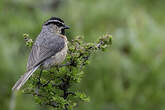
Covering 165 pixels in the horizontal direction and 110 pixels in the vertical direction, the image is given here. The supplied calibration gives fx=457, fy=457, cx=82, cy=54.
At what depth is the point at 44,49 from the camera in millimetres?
4863

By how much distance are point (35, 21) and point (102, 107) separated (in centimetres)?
211

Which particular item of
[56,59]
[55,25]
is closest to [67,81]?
[56,59]

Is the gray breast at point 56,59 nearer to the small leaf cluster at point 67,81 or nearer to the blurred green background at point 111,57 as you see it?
the small leaf cluster at point 67,81

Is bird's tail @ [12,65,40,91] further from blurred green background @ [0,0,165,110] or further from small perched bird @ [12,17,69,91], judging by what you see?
blurred green background @ [0,0,165,110]

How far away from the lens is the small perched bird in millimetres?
4548

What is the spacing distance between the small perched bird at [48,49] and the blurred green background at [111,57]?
172cm

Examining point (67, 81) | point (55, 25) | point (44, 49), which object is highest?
point (55, 25)

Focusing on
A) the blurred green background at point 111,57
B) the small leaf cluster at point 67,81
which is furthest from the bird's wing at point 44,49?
the blurred green background at point 111,57

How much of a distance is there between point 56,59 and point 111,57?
8.47ft

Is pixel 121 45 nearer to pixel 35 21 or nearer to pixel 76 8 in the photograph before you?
pixel 76 8

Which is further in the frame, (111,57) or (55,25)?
(111,57)

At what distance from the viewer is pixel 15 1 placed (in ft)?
29.8

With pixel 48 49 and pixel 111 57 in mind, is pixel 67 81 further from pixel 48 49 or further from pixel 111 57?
pixel 111 57

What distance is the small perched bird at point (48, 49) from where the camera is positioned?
4548mm
